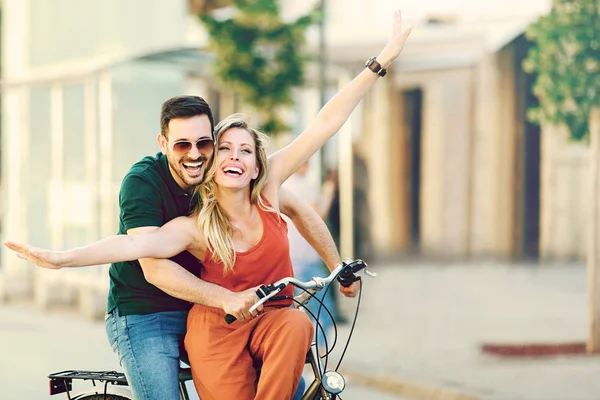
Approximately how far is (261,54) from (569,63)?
4.87 metres

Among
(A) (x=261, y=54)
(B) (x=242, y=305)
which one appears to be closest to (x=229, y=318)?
(B) (x=242, y=305)

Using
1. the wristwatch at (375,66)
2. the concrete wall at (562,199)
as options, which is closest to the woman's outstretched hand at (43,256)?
the wristwatch at (375,66)

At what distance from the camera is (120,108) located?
16.1 meters

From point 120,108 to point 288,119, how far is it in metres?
4.42

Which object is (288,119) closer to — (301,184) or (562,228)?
(562,228)

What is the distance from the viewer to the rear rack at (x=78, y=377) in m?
4.63

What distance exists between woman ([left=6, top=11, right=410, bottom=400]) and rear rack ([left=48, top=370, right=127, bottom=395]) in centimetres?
53

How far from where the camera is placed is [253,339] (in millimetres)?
4145

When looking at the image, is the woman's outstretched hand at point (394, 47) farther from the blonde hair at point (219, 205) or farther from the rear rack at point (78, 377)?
the rear rack at point (78, 377)

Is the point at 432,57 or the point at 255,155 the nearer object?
the point at 255,155

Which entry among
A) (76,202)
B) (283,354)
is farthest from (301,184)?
(283,354)

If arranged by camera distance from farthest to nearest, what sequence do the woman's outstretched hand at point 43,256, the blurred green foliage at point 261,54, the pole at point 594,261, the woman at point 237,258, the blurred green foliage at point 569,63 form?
the blurred green foliage at point 261,54 → the blurred green foliage at point 569,63 → the pole at point 594,261 → the woman at point 237,258 → the woman's outstretched hand at point 43,256

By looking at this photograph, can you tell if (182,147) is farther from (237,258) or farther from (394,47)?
(394,47)

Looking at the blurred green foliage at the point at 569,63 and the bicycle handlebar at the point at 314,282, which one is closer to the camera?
the bicycle handlebar at the point at 314,282
